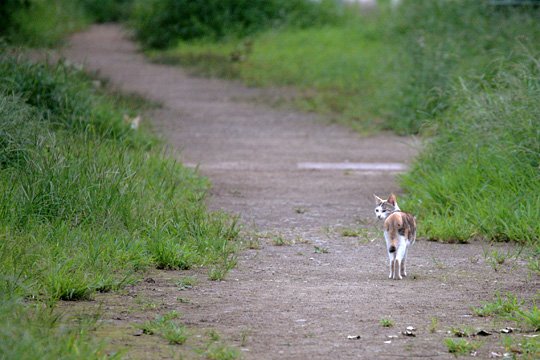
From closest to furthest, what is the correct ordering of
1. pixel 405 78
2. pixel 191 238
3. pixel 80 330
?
pixel 80 330, pixel 191 238, pixel 405 78

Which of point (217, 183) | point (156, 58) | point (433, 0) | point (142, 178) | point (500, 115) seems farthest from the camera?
point (156, 58)

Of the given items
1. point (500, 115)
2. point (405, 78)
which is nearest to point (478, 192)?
point (500, 115)

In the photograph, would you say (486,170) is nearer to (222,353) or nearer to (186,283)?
(186,283)

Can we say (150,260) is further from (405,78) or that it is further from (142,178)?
(405,78)

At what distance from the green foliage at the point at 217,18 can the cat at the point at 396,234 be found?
19.1 m

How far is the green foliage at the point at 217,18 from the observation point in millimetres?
26172

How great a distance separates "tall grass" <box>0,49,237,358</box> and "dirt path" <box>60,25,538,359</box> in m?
0.26

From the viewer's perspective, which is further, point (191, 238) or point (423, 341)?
point (191, 238)

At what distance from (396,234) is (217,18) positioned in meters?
20.0

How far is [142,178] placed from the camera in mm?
9031

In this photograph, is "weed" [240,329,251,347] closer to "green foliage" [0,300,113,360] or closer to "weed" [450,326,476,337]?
"green foliage" [0,300,113,360]

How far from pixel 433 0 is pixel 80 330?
732 inches

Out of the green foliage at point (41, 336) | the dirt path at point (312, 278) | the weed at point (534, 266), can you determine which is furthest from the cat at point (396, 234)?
the green foliage at point (41, 336)

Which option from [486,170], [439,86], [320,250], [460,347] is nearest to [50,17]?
[439,86]
